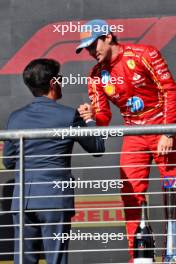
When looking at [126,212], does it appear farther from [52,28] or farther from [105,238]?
[52,28]

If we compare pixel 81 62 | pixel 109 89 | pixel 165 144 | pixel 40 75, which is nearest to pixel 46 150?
pixel 40 75

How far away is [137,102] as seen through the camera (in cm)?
395

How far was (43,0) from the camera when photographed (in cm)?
486

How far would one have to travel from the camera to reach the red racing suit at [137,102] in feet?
12.5

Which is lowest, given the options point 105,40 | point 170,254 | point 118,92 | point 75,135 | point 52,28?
point 170,254

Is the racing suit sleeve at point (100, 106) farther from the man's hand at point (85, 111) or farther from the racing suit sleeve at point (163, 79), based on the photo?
the man's hand at point (85, 111)

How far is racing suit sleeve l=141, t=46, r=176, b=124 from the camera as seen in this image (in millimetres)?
3799

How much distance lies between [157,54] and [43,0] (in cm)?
119

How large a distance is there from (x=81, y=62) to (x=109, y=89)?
804 millimetres

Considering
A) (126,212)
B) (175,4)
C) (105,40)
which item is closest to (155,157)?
(126,212)
